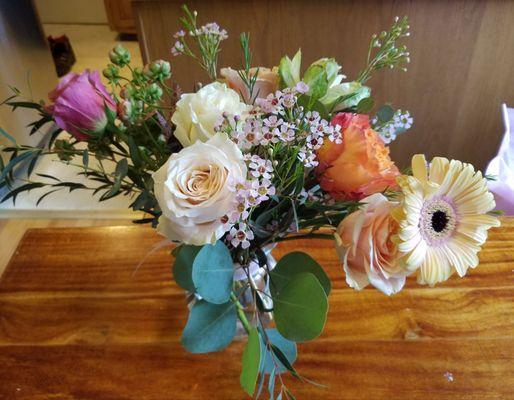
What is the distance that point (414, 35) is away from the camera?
1.48 metres

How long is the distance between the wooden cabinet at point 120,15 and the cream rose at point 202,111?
10.2ft

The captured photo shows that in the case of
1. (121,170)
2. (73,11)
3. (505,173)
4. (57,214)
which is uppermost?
(121,170)

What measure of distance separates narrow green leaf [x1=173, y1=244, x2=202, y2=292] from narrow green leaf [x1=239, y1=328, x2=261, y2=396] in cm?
10

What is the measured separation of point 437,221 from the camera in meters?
0.46

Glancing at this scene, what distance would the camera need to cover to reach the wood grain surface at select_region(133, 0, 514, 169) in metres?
1.43

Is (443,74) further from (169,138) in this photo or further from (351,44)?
(169,138)

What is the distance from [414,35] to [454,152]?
0.53 meters

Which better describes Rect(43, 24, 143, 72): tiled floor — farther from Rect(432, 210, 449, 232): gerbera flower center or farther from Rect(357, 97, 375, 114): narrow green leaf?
Rect(432, 210, 449, 232): gerbera flower center

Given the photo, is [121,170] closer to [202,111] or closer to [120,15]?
[202,111]

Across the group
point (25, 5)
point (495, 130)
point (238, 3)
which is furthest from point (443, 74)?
point (25, 5)

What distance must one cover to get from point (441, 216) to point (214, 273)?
0.24m

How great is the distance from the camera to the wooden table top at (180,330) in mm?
663

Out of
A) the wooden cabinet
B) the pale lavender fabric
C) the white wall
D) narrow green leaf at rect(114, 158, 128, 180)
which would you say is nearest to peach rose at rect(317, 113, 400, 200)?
narrow green leaf at rect(114, 158, 128, 180)

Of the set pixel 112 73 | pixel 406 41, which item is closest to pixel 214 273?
pixel 112 73
